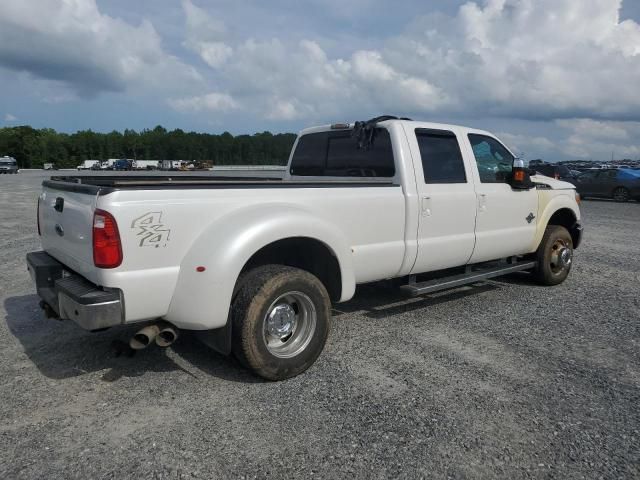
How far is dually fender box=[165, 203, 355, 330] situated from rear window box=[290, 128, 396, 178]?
1.71 metres

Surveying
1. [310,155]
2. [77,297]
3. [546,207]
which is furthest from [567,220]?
[77,297]

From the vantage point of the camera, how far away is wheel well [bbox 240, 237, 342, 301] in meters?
4.18

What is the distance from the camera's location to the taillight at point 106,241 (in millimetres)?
3201

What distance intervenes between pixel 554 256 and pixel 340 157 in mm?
3245

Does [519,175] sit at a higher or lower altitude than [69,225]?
higher

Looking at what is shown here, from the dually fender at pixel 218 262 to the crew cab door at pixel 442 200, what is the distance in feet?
5.69

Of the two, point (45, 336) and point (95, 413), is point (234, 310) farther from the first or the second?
point (45, 336)

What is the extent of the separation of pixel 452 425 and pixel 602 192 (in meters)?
22.9

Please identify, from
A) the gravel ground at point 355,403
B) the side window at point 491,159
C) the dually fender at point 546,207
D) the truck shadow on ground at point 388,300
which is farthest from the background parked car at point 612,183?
the gravel ground at point 355,403

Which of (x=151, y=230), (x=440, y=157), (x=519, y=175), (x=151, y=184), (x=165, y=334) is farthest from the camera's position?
(x=519, y=175)

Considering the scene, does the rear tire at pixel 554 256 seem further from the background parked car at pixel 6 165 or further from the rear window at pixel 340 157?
the background parked car at pixel 6 165

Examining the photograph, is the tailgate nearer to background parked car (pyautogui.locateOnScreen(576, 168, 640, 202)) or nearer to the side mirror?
the side mirror

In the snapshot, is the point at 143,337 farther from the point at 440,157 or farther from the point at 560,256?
the point at 560,256

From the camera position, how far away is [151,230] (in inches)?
131
